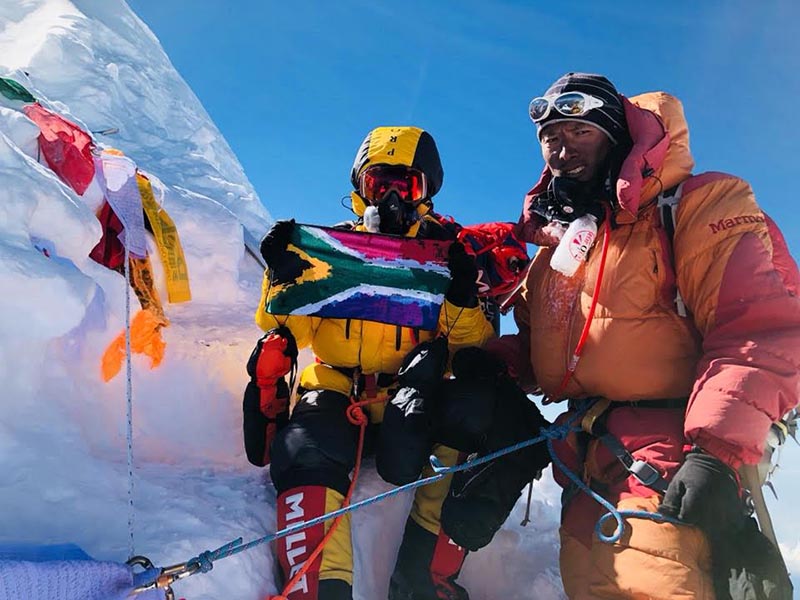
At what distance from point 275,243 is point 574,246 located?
1166 millimetres

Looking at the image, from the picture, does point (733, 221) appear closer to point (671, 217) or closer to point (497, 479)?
point (671, 217)

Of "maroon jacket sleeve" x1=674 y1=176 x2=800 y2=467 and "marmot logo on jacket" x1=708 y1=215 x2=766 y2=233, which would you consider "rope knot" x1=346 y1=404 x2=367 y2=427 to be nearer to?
"maroon jacket sleeve" x1=674 y1=176 x2=800 y2=467

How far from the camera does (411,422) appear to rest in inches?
83.8

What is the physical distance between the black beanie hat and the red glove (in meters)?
1.38

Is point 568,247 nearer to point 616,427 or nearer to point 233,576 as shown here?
point 616,427

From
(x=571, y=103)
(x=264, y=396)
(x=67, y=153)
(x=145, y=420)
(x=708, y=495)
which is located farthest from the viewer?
(x=67, y=153)

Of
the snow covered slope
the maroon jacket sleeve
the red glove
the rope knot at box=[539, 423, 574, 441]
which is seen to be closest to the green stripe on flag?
the snow covered slope

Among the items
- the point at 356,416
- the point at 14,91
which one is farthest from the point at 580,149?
the point at 14,91

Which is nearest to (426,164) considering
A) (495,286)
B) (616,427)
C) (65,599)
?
(495,286)

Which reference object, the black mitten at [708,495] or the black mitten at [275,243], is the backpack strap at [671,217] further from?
the black mitten at [275,243]

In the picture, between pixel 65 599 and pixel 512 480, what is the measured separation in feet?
4.78

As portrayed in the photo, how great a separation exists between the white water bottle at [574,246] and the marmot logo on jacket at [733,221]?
41cm

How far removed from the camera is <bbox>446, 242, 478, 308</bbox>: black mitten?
2441 mm

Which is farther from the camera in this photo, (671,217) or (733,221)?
(671,217)
